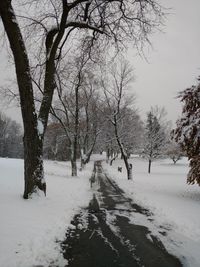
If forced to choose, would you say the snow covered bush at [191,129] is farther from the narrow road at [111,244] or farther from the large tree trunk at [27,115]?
the large tree trunk at [27,115]

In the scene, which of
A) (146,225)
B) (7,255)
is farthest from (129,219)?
(7,255)

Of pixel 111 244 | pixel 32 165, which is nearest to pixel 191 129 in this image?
pixel 32 165

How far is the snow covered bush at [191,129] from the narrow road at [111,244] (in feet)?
17.0

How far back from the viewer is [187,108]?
45.4 ft

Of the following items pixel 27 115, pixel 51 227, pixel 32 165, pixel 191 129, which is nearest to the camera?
pixel 51 227

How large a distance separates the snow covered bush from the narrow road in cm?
518

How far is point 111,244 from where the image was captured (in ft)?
20.9

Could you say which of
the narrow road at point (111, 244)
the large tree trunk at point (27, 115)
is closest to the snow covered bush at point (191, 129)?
the narrow road at point (111, 244)

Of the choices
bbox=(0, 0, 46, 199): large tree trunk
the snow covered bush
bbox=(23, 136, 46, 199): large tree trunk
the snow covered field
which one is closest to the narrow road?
the snow covered field

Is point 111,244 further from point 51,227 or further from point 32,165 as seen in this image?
point 32,165

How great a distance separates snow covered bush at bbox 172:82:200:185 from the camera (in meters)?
12.8

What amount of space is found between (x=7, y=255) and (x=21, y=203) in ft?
13.7

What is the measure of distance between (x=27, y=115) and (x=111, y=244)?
218 inches

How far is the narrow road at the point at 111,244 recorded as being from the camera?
5379 mm
